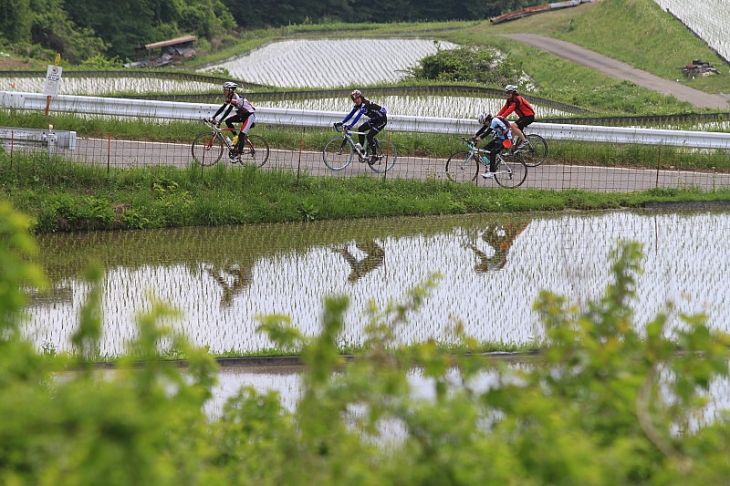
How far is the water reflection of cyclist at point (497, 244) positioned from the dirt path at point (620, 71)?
13933mm

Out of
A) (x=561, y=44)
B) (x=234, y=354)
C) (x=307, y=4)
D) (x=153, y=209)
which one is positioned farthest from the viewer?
(x=307, y=4)

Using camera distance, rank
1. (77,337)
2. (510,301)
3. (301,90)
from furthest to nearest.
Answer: (301,90) < (510,301) < (77,337)

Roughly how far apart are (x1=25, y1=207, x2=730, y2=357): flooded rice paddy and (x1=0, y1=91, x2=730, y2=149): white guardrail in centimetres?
384

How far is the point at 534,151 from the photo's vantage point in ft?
59.2

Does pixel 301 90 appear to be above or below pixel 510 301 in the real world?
above

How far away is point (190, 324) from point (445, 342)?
253cm

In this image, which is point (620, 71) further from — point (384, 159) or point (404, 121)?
point (384, 159)

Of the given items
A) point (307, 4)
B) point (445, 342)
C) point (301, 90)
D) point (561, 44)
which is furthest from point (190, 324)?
point (307, 4)

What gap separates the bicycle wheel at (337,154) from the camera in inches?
660

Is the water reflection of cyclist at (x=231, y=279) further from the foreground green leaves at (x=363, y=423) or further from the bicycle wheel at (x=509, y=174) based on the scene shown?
the bicycle wheel at (x=509, y=174)

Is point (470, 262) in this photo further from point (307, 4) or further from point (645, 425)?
point (307, 4)

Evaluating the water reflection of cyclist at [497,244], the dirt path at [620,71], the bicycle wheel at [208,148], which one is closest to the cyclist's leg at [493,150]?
the water reflection of cyclist at [497,244]

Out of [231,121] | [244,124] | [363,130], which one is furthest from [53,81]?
[363,130]

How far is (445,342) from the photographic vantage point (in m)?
9.24
